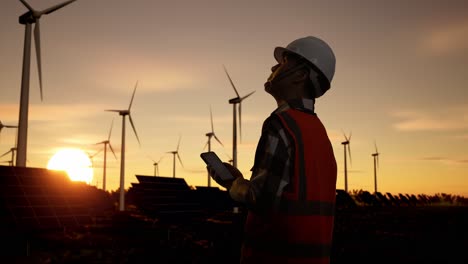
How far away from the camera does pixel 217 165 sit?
307cm

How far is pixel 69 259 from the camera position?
1245 cm

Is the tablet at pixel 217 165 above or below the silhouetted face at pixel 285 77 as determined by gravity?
below

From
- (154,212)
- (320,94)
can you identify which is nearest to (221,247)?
(154,212)

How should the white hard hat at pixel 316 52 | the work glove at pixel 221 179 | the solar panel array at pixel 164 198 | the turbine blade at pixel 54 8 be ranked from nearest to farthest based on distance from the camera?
the work glove at pixel 221 179
the white hard hat at pixel 316 52
the solar panel array at pixel 164 198
the turbine blade at pixel 54 8

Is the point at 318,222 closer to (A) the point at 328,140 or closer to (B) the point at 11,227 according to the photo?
(A) the point at 328,140

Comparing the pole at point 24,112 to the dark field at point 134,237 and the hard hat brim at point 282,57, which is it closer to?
the dark field at point 134,237

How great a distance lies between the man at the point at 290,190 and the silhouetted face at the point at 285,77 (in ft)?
0.29

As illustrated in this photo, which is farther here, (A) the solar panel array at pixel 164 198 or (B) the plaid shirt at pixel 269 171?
(A) the solar panel array at pixel 164 198

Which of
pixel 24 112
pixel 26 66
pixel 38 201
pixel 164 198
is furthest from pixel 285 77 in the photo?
pixel 26 66

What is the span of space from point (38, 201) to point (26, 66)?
9.79 m

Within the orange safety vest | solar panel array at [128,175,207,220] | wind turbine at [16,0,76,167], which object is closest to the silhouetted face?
the orange safety vest

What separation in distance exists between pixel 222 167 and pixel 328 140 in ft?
2.49

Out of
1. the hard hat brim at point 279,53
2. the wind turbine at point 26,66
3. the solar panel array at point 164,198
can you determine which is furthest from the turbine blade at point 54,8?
the hard hat brim at point 279,53

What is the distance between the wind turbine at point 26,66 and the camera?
63.3 ft
